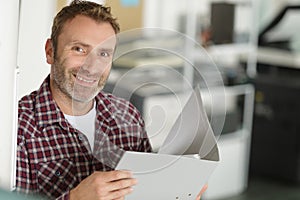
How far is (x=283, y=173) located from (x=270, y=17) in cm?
104

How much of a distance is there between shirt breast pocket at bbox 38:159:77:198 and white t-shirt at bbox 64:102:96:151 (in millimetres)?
31

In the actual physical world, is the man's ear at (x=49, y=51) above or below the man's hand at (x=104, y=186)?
above

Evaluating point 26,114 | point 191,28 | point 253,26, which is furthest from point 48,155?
point 253,26

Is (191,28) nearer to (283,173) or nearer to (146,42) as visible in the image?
(283,173)

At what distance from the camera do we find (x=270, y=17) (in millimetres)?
3863

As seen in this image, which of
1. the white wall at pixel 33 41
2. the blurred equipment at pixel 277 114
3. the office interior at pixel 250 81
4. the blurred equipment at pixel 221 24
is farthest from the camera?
the blurred equipment at pixel 277 114

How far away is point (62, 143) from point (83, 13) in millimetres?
123

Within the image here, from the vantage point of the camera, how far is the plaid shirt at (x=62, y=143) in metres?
0.60

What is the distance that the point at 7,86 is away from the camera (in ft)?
1.96

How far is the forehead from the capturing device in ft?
1.94

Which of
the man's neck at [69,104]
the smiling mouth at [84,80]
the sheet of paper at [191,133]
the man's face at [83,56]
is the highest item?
the man's face at [83,56]

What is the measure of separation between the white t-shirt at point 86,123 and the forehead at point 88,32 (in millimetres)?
65

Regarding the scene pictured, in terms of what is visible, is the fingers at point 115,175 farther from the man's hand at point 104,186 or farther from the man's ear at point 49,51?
the man's ear at point 49,51

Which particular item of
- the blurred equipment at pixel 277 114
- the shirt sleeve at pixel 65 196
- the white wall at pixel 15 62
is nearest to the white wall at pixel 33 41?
the white wall at pixel 15 62
